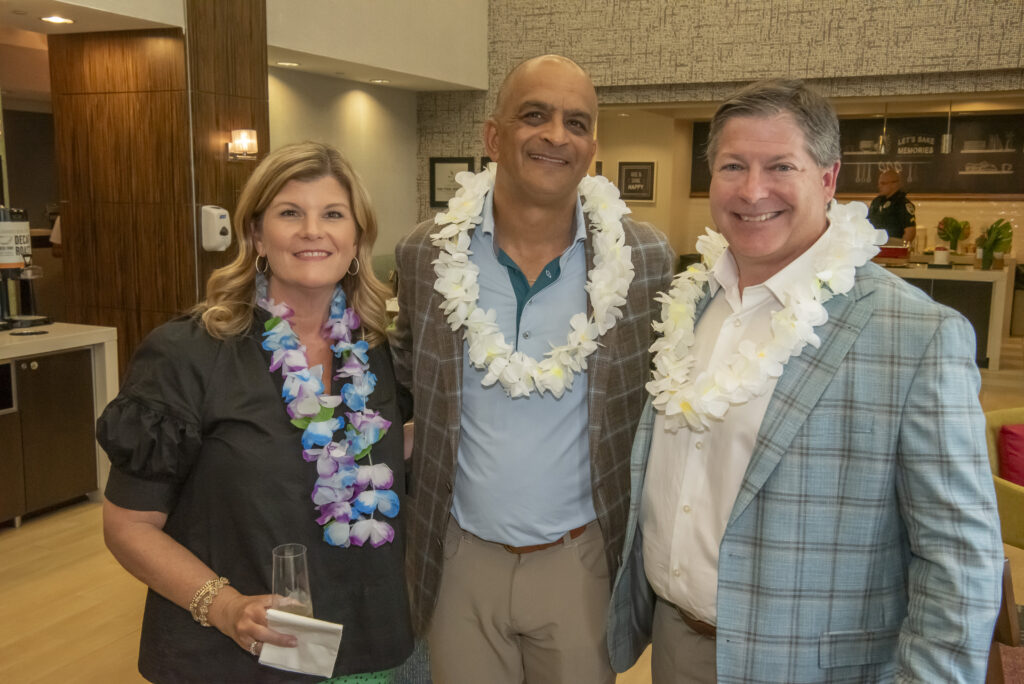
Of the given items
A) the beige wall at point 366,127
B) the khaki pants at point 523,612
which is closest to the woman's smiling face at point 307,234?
the khaki pants at point 523,612

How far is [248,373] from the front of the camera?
70.2 inches

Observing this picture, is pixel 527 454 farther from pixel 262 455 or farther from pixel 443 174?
pixel 443 174

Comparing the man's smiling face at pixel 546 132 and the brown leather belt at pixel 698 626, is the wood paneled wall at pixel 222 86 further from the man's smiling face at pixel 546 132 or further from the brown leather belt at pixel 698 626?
the brown leather belt at pixel 698 626

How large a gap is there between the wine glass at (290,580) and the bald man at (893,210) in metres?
9.77

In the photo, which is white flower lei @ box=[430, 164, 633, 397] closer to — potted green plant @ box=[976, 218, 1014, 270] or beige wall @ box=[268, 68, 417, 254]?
beige wall @ box=[268, 68, 417, 254]

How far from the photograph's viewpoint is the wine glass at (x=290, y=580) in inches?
57.9

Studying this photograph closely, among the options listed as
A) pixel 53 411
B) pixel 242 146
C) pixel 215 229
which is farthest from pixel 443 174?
pixel 53 411

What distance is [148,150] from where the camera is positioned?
6008 millimetres

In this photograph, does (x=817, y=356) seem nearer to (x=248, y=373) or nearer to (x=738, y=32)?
(x=248, y=373)

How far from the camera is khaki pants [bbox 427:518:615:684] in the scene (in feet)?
7.04

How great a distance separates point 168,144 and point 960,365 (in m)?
5.69

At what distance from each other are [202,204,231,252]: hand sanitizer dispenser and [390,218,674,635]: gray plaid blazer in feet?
13.4

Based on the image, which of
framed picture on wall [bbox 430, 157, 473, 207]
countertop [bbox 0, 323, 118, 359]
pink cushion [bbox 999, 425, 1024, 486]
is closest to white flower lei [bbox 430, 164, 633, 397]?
pink cushion [bbox 999, 425, 1024, 486]

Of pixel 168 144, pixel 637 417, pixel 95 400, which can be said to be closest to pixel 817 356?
pixel 637 417
